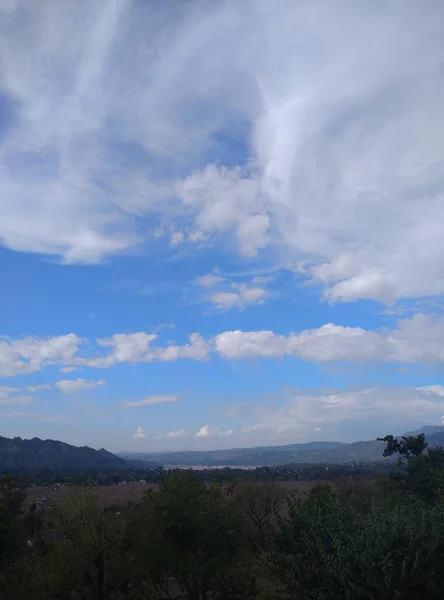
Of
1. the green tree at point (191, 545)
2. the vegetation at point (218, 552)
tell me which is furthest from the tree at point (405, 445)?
the green tree at point (191, 545)

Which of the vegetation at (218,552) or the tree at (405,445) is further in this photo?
the tree at (405,445)

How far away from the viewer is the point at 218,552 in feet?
77.8

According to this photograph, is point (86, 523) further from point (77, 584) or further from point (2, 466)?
point (2, 466)

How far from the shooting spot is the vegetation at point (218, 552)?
15.6 meters

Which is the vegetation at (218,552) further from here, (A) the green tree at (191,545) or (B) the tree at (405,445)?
(B) the tree at (405,445)

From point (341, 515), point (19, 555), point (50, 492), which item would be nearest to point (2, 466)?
point (50, 492)

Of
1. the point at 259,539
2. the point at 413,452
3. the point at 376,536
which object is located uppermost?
the point at 413,452

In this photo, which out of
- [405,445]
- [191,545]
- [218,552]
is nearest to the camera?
[191,545]

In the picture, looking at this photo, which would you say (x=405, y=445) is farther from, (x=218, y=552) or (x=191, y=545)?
(x=191, y=545)

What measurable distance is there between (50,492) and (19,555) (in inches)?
2949

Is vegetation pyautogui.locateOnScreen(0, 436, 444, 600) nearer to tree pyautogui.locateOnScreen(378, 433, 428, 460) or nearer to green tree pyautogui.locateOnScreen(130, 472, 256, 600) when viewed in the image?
green tree pyautogui.locateOnScreen(130, 472, 256, 600)

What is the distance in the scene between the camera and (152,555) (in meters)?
22.6

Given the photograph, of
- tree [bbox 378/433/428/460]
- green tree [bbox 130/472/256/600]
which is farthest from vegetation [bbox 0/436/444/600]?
tree [bbox 378/433/428/460]

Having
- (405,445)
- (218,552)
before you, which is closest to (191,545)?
(218,552)
